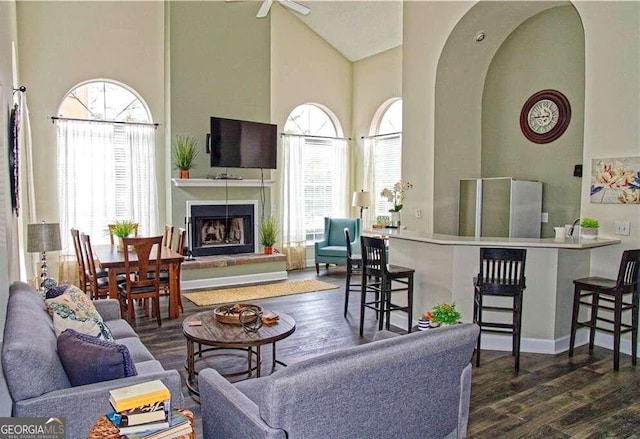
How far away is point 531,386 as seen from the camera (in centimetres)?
365

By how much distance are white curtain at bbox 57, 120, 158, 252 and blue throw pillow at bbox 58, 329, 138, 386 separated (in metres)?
5.28


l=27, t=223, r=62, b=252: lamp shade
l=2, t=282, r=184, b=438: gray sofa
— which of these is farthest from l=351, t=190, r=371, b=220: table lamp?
l=2, t=282, r=184, b=438: gray sofa

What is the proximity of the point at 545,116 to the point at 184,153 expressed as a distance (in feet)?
16.6

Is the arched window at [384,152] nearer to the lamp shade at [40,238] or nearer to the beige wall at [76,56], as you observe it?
the beige wall at [76,56]

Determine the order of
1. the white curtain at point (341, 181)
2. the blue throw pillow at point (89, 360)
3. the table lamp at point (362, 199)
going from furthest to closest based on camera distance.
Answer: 1. the white curtain at point (341, 181)
2. the table lamp at point (362, 199)
3. the blue throw pillow at point (89, 360)

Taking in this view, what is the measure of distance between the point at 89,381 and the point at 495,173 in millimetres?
5604

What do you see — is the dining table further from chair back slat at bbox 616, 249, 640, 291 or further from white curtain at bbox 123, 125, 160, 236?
chair back slat at bbox 616, 249, 640, 291

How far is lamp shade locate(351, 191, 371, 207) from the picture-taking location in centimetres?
873

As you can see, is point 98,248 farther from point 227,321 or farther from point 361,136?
point 361,136

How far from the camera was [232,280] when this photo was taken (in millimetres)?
7539

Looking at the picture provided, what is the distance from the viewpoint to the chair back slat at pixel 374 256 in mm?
4791

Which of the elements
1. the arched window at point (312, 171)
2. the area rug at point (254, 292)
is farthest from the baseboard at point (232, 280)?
the arched window at point (312, 171)

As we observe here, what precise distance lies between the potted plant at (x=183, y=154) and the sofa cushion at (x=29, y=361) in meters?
5.00

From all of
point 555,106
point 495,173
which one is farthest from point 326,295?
point 555,106
